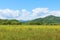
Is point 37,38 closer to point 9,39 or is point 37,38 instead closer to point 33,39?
point 33,39

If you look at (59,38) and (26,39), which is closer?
(26,39)

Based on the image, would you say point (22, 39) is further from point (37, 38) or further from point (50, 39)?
point (50, 39)

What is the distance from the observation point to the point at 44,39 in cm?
1237

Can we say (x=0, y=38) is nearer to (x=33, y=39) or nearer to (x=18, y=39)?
(x=18, y=39)

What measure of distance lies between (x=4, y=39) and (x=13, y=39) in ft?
2.23

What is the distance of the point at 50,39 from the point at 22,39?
2.27m

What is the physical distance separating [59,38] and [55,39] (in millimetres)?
457

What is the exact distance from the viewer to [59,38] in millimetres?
12750

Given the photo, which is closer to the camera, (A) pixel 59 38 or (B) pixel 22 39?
(B) pixel 22 39

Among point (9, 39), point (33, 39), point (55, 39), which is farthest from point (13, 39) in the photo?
point (55, 39)

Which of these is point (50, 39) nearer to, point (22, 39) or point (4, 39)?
point (22, 39)

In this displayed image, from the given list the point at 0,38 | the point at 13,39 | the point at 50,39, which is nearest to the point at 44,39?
the point at 50,39

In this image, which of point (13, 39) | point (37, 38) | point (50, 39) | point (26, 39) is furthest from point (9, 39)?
point (50, 39)

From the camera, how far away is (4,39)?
39.7ft
